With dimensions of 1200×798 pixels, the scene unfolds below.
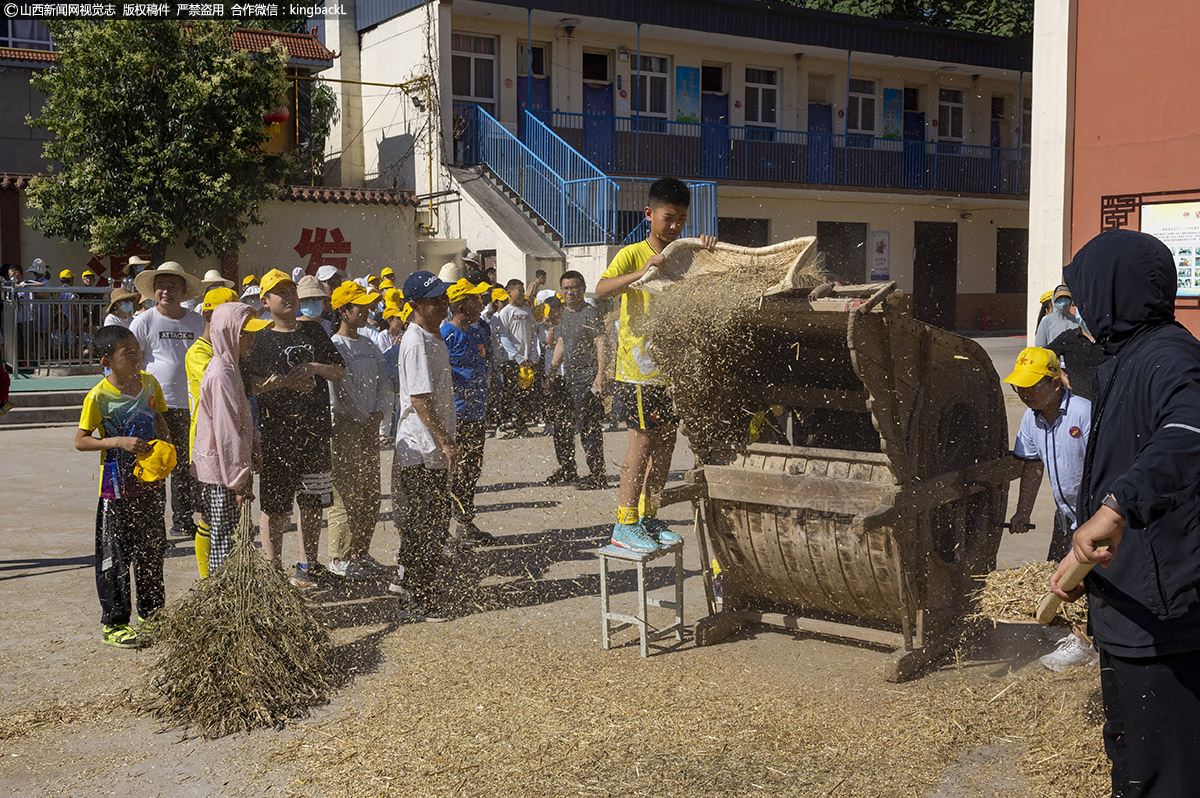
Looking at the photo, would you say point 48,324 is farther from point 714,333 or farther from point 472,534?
point 714,333

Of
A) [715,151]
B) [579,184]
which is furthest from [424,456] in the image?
[715,151]

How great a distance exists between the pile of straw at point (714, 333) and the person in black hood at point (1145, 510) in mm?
1924

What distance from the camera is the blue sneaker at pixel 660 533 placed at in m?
5.40

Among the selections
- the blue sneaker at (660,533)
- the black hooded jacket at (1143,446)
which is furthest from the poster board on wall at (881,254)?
the black hooded jacket at (1143,446)

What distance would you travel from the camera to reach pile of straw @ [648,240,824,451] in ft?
15.8

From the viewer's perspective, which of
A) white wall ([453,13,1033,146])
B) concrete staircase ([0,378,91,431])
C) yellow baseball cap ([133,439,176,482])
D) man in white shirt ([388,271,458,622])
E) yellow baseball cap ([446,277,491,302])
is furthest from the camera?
white wall ([453,13,1033,146])

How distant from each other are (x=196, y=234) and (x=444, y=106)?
5881 mm

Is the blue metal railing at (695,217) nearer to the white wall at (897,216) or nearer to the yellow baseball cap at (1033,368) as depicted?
the white wall at (897,216)

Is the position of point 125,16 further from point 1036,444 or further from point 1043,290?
point 1036,444

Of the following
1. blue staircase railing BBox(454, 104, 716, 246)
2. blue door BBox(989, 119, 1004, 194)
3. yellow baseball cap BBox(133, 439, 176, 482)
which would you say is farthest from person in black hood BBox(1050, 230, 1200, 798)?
blue door BBox(989, 119, 1004, 194)

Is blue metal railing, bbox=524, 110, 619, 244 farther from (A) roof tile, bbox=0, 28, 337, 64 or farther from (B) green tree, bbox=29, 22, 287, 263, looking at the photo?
(B) green tree, bbox=29, 22, 287, 263

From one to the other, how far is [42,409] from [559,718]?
12.9 m

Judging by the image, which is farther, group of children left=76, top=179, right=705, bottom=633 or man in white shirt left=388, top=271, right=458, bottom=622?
man in white shirt left=388, top=271, right=458, bottom=622

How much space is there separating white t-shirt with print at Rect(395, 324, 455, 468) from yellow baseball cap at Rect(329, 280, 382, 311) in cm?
108
